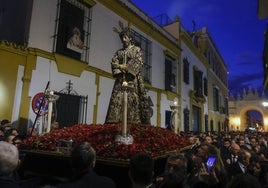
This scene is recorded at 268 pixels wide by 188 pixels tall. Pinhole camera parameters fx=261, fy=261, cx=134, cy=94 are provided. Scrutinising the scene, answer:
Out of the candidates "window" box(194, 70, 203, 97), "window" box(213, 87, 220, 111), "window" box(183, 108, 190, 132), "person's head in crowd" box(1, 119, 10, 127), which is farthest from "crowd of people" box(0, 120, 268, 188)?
"window" box(213, 87, 220, 111)

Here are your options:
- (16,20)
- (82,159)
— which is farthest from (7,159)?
(16,20)

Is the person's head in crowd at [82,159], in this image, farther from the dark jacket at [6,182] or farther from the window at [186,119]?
the window at [186,119]

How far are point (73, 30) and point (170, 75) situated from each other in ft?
27.5

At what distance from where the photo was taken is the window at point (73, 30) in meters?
8.97

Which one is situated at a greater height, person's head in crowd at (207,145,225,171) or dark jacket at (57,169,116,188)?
person's head in crowd at (207,145,225,171)

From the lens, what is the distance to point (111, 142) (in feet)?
13.3

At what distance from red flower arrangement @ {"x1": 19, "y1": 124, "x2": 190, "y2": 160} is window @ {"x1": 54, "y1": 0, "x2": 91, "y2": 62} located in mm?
4620

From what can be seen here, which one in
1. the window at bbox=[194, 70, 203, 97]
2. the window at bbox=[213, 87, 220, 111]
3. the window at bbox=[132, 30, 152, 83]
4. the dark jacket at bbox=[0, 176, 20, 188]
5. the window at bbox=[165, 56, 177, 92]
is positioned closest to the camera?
the dark jacket at bbox=[0, 176, 20, 188]

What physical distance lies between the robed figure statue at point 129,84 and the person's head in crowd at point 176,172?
9.54 feet

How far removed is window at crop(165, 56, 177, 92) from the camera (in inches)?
622

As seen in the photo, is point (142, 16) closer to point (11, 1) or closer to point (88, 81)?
point (88, 81)

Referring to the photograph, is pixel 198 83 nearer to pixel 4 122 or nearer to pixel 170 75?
pixel 170 75

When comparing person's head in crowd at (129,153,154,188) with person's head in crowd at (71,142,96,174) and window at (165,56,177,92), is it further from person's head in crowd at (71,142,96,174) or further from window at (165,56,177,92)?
window at (165,56,177,92)

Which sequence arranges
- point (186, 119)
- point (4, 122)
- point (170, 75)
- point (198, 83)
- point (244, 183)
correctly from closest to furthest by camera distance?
point (244, 183) → point (4, 122) → point (170, 75) → point (186, 119) → point (198, 83)
